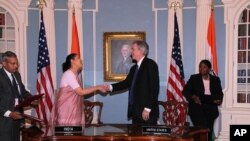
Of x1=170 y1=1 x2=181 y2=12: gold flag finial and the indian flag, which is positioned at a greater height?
x1=170 y1=1 x2=181 y2=12: gold flag finial

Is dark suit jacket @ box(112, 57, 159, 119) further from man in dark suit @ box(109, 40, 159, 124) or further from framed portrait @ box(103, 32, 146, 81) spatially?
framed portrait @ box(103, 32, 146, 81)

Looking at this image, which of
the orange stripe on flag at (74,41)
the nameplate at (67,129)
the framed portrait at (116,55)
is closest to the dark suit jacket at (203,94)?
the framed portrait at (116,55)

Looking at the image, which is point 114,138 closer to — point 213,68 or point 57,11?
point 213,68

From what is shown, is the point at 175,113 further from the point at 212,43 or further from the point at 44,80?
the point at 44,80

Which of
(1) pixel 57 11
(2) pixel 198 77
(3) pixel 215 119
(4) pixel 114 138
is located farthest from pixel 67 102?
(1) pixel 57 11

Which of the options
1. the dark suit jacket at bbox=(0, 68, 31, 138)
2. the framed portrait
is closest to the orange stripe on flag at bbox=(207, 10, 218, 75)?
the framed portrait

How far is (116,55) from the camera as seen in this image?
607cm

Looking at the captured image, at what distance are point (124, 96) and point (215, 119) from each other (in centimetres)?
172

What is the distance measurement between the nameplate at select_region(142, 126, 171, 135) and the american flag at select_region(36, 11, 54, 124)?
2.87m

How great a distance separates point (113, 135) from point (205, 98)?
2.34 meters

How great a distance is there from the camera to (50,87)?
5605mm

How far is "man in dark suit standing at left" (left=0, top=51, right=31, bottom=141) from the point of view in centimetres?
350

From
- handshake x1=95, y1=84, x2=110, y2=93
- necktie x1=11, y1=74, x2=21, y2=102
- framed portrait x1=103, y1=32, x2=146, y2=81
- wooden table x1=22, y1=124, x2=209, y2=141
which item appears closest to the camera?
wooden table x1=22, y1=124, x2=209, y2=141

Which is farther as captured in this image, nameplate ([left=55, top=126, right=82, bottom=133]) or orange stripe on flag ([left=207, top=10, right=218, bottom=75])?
orange stripe on flag ([left=207, top=10, right=218, bottom=75])
